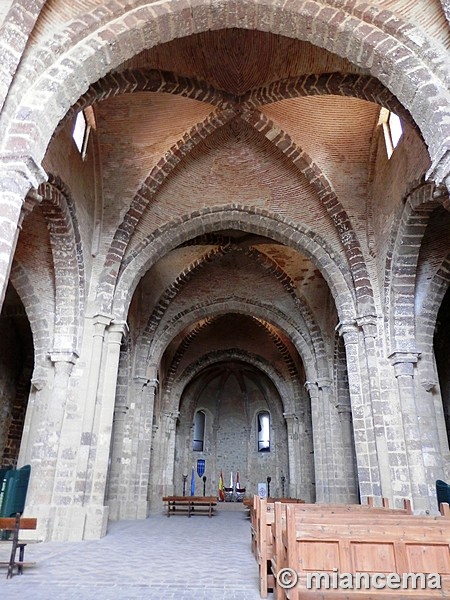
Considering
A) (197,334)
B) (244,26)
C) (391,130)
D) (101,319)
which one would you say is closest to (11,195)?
(244,26)

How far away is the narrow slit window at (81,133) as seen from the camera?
1060 centimetres

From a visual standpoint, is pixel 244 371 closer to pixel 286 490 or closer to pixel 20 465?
pixel 286 490

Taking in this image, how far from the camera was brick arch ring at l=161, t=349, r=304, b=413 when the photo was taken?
21.8 m

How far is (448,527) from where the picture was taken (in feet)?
13.4

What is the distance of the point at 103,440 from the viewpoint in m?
10.0

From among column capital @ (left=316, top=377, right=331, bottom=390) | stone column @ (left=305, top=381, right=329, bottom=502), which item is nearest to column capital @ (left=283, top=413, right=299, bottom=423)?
stone column @ (left=305, top=381, right=329, bottom=502)

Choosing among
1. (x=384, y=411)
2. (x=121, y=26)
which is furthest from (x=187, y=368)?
(x=121, y=26)

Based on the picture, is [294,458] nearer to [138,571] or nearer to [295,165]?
[295,165]

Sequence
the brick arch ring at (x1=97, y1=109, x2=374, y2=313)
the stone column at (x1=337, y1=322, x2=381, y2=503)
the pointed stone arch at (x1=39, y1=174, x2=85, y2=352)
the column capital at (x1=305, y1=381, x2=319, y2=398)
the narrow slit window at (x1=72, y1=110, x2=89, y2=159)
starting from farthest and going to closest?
the column capital at (x1=305, y1=381, x2=319, y2=398) → the brick arch ring at (x1=97, y1=109, x2=374, y2=313) → the narrow slit window at (x1=72, y1=110, x2=89, y2=159) → the stone column at (x1=337, y1=322, x2=381, y2=503) → the pointed stone arch at (x1=39, y1=174, x2=85, y2=352)

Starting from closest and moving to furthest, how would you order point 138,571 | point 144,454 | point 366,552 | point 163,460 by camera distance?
point 366,552
point 138,571
point 144,454
point 163,460

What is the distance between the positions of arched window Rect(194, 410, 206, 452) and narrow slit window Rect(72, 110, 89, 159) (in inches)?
789

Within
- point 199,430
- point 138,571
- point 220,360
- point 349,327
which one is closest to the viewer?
point 138,571

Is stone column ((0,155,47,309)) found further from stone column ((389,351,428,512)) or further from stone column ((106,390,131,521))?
stone column ((106,390,131,521))

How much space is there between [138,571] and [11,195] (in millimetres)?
4957
